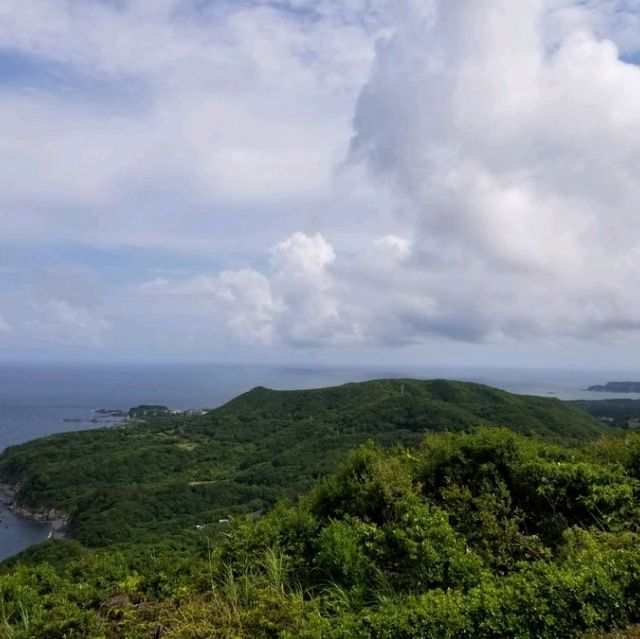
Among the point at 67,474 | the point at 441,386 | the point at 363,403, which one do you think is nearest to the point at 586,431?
the point at 441,386

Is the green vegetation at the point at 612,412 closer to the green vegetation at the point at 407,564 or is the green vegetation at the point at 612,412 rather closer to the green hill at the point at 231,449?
the green hill at the point at 231,449

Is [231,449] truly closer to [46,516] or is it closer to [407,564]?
[46,516]

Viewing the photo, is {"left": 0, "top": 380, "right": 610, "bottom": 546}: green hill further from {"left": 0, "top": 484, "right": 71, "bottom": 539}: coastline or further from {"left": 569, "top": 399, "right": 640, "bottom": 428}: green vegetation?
{"left": 569, "top": 399, "right": 640, "bottom": 428}: green vegetation

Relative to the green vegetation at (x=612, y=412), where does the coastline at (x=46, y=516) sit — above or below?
below

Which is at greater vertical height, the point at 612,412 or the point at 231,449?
the point at 612,412

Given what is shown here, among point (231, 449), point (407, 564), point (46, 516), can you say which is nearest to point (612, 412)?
point (231, 449)

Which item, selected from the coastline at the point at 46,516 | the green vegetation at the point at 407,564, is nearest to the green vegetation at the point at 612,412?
the coastline at the point at 46,516

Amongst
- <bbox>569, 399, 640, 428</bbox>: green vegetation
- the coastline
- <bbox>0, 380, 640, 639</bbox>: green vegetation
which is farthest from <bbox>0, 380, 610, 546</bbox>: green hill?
<bbox>0, 380, 640, 639</bbox>: green vegetation
